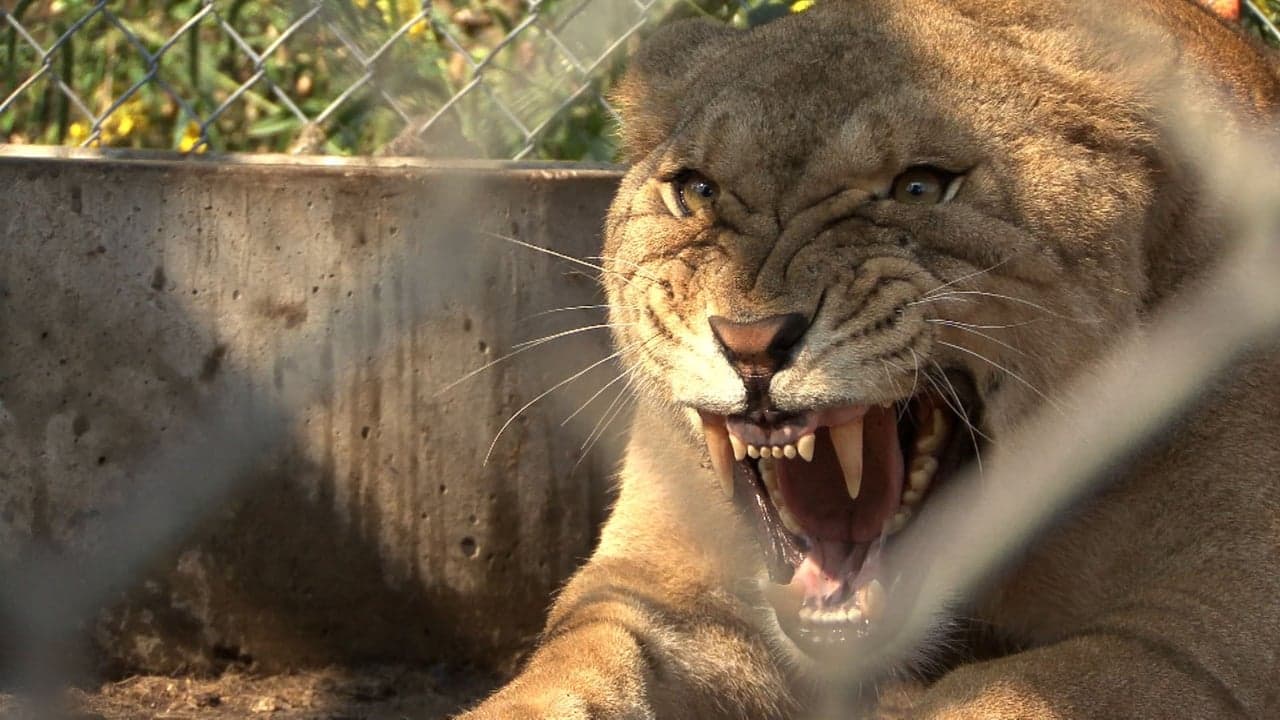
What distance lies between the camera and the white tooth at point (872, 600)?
2.66 m

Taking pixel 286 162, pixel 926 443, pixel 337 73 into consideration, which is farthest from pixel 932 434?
pixel 337 73

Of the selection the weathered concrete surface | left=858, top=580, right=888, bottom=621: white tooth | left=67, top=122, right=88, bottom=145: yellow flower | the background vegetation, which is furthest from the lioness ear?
left=67, top=122, right=88, bottom=145: yellow flower

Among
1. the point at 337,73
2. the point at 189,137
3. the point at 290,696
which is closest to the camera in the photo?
the point at 290,696

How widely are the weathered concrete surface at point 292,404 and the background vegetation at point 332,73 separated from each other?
431 millimetres

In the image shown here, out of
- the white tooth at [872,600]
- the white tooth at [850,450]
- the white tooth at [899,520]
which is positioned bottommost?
the white tooth at [872,600]

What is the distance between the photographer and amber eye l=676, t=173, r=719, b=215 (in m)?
2.88

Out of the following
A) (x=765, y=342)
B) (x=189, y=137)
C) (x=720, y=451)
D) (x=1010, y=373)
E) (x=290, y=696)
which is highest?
(x=189, y=137)

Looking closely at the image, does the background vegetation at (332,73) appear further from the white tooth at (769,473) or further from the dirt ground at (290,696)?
the white tooth at (769,473)

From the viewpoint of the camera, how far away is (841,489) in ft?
9.16

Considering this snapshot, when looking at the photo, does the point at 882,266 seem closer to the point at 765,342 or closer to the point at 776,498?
the point at 765,342

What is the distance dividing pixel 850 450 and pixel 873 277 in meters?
0.26

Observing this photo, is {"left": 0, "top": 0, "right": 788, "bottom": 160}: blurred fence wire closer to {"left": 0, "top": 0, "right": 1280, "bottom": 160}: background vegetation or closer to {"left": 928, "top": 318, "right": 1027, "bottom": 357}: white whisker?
{"left": 0, "top": 0, "right": 1280, "bottom": 160}: background vegetation

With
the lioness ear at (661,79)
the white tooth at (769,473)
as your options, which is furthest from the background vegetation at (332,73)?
the white tooth at (769,473)

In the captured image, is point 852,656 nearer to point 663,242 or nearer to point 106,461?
point 663,242
